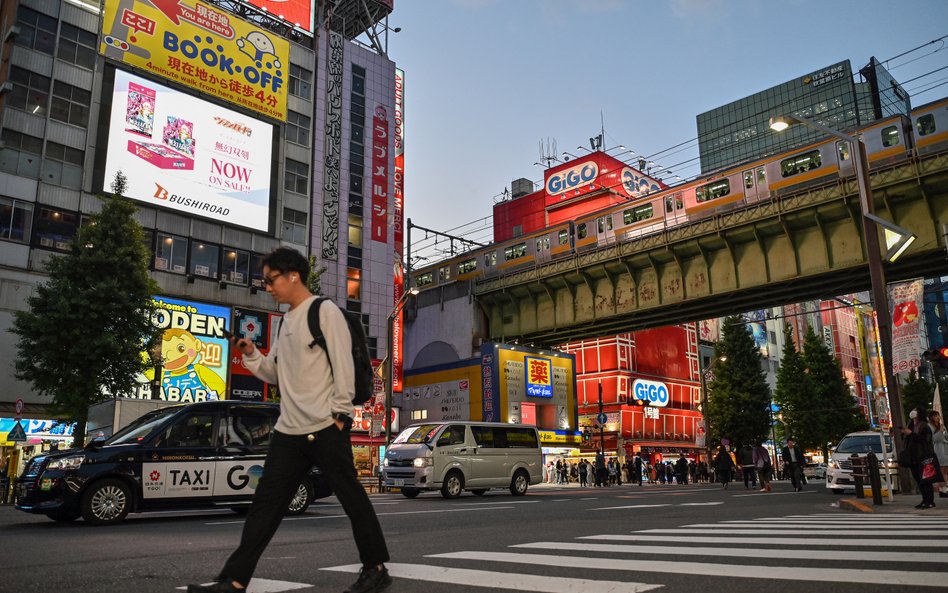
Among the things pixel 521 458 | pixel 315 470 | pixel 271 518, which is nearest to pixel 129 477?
pixel 315 470

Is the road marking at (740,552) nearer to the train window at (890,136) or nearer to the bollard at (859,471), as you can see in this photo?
the bollard at (859,471)

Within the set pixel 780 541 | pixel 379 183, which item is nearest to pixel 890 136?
pixel 780 541

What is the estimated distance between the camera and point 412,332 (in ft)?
166

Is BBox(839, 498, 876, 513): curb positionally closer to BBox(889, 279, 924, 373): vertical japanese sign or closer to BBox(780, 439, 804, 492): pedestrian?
BBox(889, 279, 924, 373): vertical japanese sign

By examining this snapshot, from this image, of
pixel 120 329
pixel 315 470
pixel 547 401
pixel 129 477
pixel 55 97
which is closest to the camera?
pixel 129 477

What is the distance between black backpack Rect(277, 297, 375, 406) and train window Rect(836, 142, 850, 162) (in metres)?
28.0

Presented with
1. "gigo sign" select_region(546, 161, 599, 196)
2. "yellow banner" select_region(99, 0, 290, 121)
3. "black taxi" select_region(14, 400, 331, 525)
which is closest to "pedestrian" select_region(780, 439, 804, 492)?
"black taxi" select_region(14, 400, 331, 525)

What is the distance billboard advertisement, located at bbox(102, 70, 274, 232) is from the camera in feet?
111

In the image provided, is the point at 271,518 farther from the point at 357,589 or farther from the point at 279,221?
the point at 279,221

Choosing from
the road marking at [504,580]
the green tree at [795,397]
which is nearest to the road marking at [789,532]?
the road marking at [504,580]

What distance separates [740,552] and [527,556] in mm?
1573

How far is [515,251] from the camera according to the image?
4066 centimetres

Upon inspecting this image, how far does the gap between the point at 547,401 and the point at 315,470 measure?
34.6m

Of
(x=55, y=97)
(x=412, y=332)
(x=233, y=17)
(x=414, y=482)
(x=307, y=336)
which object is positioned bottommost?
(x=414, y=482)
